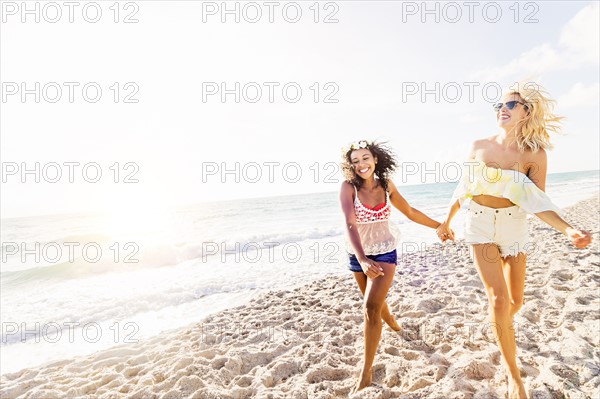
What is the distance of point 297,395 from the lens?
131 inches

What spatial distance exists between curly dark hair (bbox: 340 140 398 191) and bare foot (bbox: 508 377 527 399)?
202 cm

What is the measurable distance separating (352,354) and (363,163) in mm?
2159

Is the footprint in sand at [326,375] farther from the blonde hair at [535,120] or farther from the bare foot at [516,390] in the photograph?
the blonde hair at [535,120]

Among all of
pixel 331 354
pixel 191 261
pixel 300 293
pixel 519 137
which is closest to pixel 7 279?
pixel 191 261

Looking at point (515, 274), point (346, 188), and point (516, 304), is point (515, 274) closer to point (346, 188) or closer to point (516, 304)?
point (516, 304)

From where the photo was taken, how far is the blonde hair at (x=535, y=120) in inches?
118

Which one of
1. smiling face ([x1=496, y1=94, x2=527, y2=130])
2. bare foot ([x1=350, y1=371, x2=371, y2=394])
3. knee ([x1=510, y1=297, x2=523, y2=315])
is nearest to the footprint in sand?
bare foot ([x1=350, y1=371, x2=371, y2=394])

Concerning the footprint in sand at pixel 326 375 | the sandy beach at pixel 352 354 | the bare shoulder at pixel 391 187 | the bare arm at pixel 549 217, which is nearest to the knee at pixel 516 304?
the sandy beach at pixel 352 354

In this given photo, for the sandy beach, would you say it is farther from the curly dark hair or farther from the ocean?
the curly dark hair

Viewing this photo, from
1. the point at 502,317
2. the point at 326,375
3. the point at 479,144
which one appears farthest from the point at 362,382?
the point at 479,144

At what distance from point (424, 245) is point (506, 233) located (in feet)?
29.7

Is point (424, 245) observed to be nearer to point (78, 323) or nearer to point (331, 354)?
point (331, 354)

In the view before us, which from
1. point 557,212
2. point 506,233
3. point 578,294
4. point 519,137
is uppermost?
point 519,137

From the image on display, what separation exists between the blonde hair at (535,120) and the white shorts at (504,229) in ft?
1.85
